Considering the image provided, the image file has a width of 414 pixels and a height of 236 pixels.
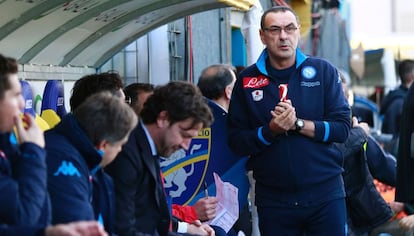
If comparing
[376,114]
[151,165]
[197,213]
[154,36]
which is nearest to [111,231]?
[151,165]

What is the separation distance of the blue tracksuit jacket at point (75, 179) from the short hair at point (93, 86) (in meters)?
1.27

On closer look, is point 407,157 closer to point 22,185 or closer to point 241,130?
point 241,130

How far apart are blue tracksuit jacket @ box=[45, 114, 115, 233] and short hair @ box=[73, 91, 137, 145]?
0.04 meters

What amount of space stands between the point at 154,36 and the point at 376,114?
10.7 m

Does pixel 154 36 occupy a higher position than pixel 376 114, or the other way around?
pixel 154 36

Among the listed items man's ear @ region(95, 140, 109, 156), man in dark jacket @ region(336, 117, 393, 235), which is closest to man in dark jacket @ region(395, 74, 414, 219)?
man in dark jacket @ region(336, 117, 393, 235)

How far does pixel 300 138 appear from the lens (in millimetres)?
6078

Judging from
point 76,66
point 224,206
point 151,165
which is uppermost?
point 76,66

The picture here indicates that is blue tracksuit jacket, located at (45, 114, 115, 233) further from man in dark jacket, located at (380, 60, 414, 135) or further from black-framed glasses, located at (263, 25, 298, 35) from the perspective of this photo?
man in dark jacket, located at (380, 60, 414, 135)

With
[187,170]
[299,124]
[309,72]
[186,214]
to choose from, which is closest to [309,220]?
[299,124]

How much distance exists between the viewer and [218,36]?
40.4ft

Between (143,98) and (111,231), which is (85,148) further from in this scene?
(143,98)

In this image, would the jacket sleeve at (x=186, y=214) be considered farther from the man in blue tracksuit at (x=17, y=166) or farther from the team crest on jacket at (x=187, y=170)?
the man in blue tracksuit at (x=17, y=166)

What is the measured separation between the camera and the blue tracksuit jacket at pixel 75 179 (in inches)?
161
